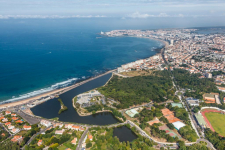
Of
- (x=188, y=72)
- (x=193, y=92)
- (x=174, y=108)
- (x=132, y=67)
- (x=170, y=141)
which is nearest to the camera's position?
(x=170, y=141)

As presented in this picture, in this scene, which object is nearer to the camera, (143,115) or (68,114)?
(143,115)

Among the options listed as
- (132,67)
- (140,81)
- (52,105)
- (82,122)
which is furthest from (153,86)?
(52,105)

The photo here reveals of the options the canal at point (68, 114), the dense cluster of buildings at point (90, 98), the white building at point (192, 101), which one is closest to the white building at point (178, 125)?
the white building at point (192, 101)

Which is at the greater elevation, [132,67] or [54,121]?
[132,67]

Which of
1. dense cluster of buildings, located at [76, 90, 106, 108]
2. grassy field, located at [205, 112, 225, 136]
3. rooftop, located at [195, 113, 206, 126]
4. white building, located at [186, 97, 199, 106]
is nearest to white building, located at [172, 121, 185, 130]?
rooftop, located at [195, 113, 206, 126]

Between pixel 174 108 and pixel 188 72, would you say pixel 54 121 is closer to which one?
pixel 174 108

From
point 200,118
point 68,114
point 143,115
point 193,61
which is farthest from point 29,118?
point 193,61

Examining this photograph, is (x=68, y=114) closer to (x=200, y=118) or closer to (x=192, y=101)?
(x=200, y=118)

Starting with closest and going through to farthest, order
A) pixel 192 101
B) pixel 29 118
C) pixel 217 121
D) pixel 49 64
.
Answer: pixel 217 121 → pixel 29 118 → pixel 192 101 → pixel 49 64
